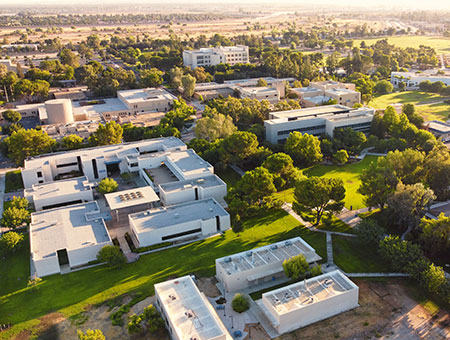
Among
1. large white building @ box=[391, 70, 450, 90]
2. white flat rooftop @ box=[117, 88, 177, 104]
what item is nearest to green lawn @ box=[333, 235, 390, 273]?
white flat rooftop @ box=[117, 88, 177, 104]

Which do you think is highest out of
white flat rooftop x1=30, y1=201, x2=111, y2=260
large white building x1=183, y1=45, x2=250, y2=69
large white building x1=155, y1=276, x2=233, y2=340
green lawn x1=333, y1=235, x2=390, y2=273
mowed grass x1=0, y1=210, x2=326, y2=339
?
large white building x1=183, y1=45, x2=250, y2=69

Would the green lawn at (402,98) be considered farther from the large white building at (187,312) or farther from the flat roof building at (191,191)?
the large white building at (187,312)

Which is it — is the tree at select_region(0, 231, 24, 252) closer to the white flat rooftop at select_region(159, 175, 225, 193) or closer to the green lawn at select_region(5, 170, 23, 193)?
the white flat rooftop at select_region(159, 175, 225, 193)

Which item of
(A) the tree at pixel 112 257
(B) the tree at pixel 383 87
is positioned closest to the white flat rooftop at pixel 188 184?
(A) the tree at pixel 112 257

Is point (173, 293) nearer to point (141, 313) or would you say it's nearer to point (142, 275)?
point (141, 313)

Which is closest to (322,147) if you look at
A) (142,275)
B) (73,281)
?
(142,275)

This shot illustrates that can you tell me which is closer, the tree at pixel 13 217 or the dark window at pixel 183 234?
the dark window at pixel 183 234
